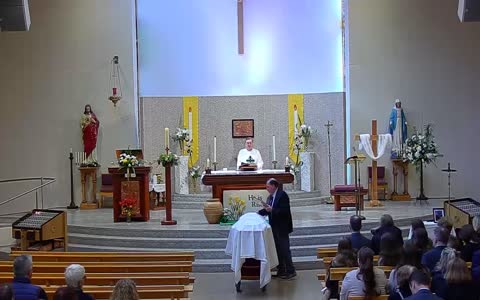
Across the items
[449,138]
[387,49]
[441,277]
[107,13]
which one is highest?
[107,13]

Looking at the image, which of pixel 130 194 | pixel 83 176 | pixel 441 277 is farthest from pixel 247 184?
pixel 441 277

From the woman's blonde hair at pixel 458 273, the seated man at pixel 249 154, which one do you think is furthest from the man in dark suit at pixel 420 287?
the seated man at pixel 249 154

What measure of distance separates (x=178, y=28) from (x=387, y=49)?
505 centimetres

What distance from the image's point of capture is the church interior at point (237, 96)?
48.1 ft

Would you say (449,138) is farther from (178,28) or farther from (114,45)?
(114,45)

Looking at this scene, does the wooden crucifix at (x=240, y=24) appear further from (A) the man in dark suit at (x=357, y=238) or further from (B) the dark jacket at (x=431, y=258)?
(B) the dark jacket at (x=431, y=258)

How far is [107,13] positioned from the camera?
1491 cm

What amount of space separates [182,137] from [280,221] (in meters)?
6.31

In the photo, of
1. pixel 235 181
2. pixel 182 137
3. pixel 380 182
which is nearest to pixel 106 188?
pixel 182 137

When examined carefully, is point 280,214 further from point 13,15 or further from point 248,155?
point 248,155

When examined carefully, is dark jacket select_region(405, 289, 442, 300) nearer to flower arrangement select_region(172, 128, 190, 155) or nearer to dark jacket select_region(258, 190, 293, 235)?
dark jacket select_region(258, 190, 293, 235)

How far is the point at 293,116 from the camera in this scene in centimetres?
1514

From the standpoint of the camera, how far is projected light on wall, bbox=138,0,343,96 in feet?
50.6

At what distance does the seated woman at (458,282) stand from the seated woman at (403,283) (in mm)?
312
